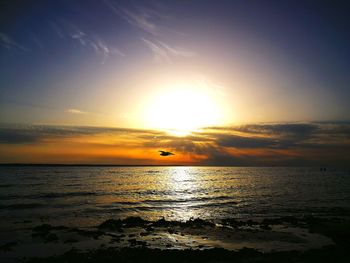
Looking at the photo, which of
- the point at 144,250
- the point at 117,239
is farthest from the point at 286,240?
the point at 117,239

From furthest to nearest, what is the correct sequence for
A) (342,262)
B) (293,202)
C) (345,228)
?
(293,202) < (345,228) < (342,262)

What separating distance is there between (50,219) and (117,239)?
1207 cm

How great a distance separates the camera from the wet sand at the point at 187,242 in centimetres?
1645

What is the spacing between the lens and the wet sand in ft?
54.0

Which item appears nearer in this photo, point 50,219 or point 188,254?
point 188,254

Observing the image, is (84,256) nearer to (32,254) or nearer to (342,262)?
(32,254)

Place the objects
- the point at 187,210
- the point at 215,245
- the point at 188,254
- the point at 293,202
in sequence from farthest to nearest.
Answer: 1. the point at 293,202
2. the point at 187,210
3. the point at 215,245
4. the point at 188,254

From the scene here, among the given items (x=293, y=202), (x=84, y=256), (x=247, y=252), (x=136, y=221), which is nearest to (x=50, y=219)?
(x=136, y=221)

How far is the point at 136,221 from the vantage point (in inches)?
1083

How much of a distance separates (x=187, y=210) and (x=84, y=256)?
21.1 metres

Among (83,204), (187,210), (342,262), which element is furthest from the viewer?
(83,204)

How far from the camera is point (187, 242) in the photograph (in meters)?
20.2

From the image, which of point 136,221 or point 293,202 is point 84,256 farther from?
point 293,202

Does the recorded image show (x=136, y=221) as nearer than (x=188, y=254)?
No
